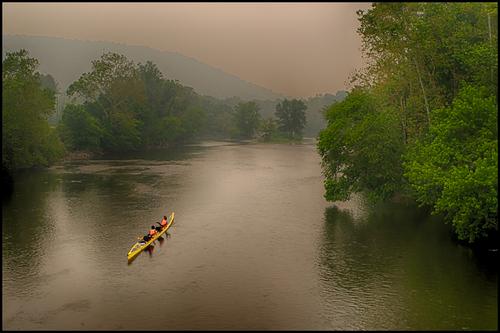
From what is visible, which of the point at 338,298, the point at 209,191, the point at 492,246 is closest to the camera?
the point at 338,298

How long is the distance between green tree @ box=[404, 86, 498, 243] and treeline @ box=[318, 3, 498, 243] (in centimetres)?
8

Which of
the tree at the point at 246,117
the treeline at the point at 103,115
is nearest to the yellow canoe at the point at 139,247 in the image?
the treeline at the point at 103,115

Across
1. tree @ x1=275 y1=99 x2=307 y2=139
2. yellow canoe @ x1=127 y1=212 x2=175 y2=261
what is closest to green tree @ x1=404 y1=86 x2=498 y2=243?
yellow canoe @ x1=127 y1=212 x2=175 y2=261

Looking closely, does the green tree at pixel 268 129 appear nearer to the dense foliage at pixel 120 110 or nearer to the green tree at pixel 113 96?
the dense foliage at pixel 120 110

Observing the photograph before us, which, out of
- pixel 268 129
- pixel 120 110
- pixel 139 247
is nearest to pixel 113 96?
pixel 120 110

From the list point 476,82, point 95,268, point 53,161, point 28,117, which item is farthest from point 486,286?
point 53,161

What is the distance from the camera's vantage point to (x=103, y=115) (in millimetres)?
123500

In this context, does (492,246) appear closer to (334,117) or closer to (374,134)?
(374,134)

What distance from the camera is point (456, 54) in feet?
137

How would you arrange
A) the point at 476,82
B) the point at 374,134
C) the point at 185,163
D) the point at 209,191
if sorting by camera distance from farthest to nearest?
the point at 185,163 < the point at 209,191 < the point at 374,134 < the point at 476,82

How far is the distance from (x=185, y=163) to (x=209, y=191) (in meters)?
36.1

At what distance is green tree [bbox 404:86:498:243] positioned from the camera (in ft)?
104

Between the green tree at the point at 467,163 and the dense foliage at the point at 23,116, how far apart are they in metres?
Answer: 66.5

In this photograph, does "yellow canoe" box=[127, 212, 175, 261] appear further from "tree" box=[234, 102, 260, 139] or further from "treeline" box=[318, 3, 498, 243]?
"tree" box=[234, 102, 260, 139]
